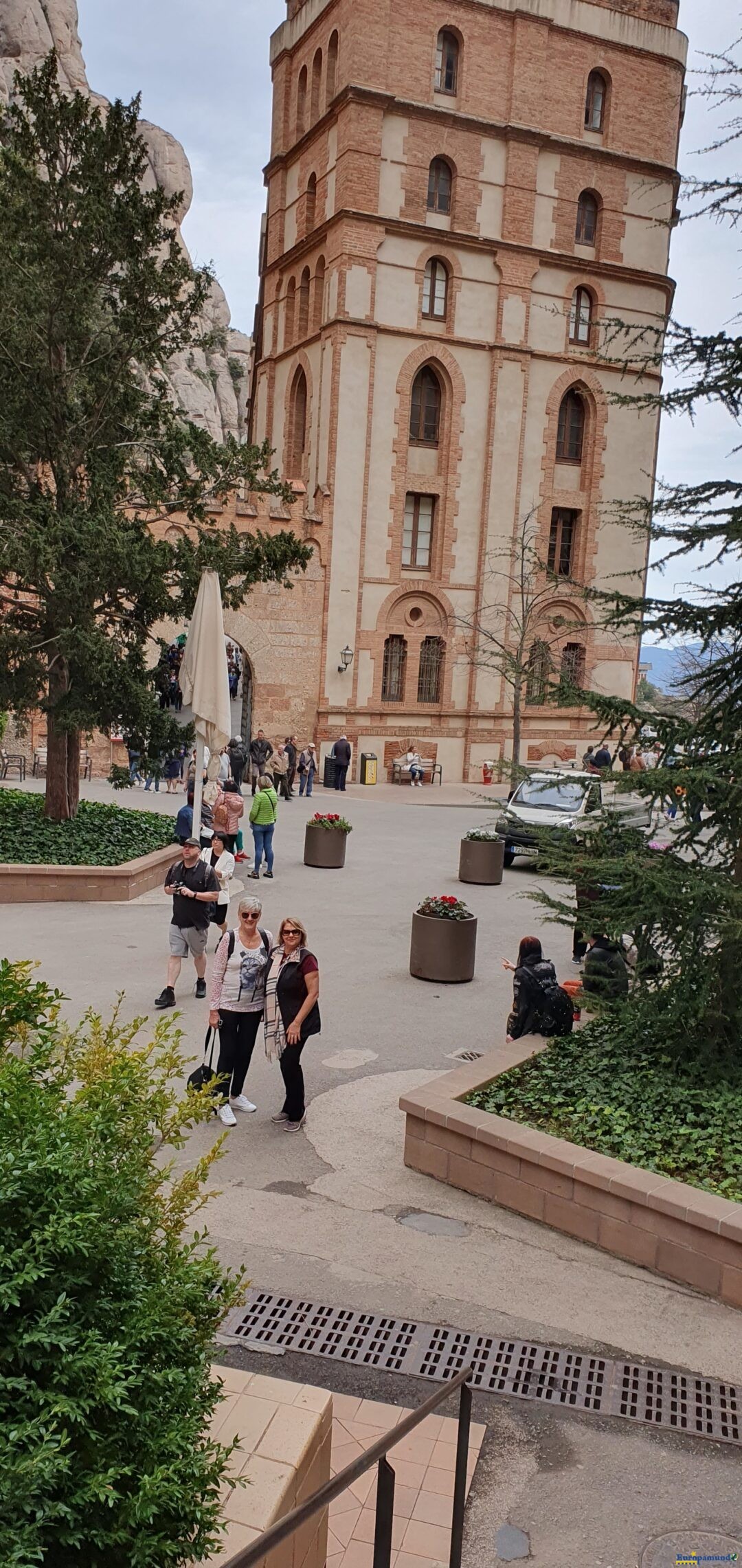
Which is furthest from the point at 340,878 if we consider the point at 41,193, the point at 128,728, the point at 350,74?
the point at 350,74

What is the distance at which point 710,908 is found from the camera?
Answer: 773 cm

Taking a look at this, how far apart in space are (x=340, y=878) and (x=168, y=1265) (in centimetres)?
1437

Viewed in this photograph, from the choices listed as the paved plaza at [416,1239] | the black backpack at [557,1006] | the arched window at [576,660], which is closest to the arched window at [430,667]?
the arched window at [576,660]

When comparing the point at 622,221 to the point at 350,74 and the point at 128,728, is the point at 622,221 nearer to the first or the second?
the point at 350,74

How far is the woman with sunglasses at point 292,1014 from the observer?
817 cm

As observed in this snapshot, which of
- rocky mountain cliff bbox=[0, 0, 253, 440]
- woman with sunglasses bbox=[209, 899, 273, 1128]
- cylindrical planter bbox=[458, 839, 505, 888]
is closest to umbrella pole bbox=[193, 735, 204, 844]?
cylindrical planter bbox=[458, 839, 505, 888]

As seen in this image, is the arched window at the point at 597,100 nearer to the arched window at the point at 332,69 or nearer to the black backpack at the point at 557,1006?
the arched window at the point at 332,69

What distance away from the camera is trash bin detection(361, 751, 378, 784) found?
33.9 metres

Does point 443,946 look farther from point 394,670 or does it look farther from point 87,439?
point 394,670

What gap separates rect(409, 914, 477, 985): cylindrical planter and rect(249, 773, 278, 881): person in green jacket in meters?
4.47

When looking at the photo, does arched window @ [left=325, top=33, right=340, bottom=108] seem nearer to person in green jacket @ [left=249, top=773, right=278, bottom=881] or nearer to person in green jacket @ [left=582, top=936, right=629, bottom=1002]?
person in green jacket @ [left=249, top=773, right=278, bottom=881]

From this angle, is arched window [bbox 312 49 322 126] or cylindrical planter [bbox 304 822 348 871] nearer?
cylindrical planter [bbox 304 822 348 871]

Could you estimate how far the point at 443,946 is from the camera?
1229cm

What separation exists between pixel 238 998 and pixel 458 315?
30551 millimetres
